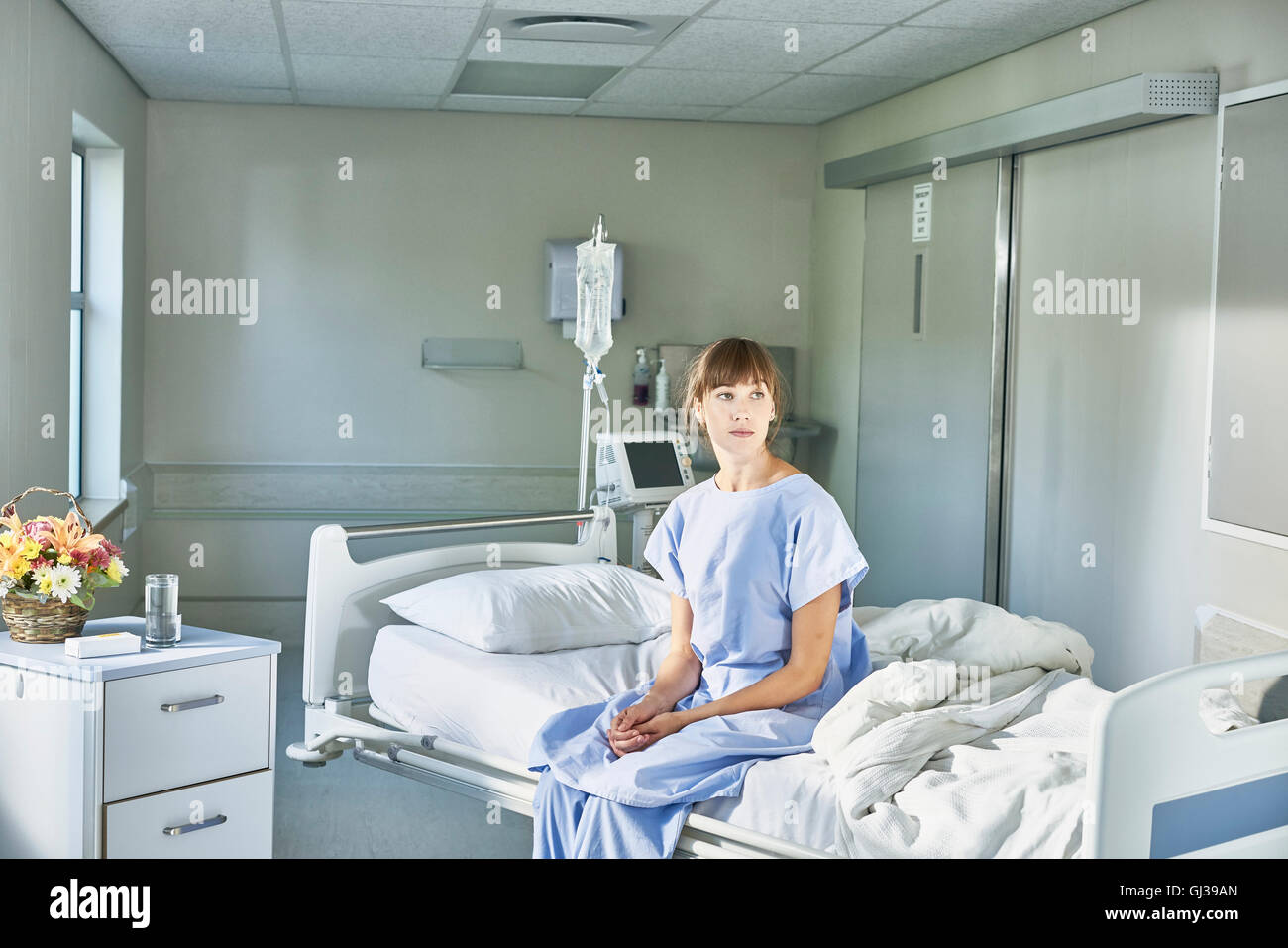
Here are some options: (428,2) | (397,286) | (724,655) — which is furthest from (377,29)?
(724,655)

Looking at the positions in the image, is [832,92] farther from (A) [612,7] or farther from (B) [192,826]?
(B) [192,826]

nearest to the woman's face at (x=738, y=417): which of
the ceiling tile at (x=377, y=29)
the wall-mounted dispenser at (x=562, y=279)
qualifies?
the ceiling tile at (x=377, y=29)

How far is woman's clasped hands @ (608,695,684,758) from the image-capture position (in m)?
2.20

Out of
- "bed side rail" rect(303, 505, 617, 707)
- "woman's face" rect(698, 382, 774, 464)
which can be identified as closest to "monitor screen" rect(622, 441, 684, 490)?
"bed side rail" rect(303, 505, 617, 707)

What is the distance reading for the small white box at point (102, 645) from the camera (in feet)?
7.72

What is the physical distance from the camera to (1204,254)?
337 cm

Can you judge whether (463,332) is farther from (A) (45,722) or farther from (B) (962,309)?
(A) (45,722)

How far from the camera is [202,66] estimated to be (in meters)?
4.68

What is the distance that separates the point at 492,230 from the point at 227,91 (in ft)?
4.12

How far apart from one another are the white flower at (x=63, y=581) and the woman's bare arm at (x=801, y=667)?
4.28ft

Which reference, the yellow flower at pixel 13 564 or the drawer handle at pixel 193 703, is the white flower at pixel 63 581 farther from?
the drawer handle at pixel 193 703

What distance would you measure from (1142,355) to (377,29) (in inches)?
105

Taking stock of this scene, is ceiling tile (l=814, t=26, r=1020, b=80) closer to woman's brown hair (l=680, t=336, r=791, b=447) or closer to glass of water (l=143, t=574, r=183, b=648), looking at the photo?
woman's brown hair (l=680, t=336, r=791, b=447)

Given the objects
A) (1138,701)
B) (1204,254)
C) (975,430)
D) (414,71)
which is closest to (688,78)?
(414,71)
